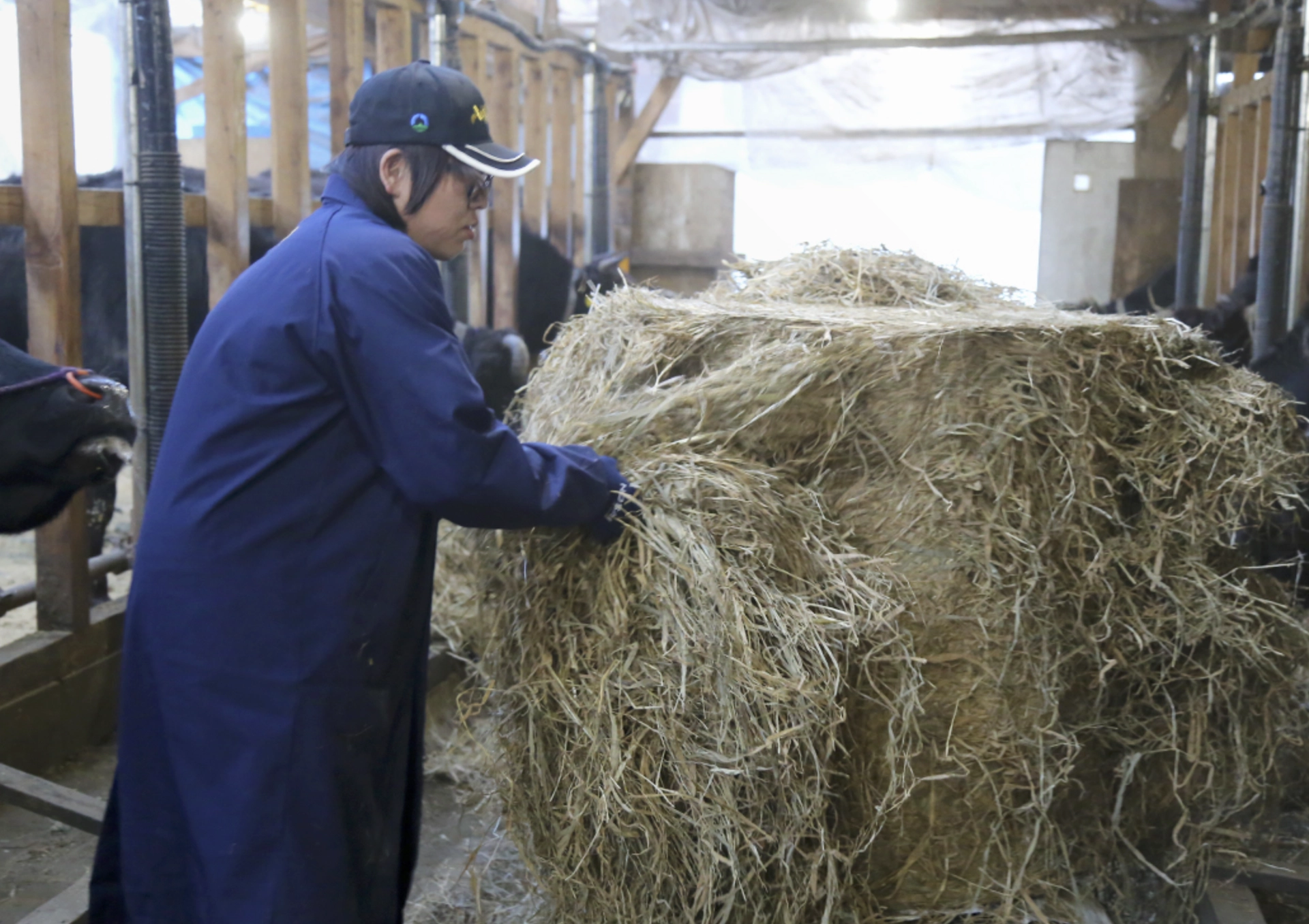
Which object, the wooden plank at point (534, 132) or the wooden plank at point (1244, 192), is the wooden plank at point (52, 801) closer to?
the wooden plank at point (534, 132)

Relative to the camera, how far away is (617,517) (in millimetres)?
2182

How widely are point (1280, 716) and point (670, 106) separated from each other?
22.6 ft

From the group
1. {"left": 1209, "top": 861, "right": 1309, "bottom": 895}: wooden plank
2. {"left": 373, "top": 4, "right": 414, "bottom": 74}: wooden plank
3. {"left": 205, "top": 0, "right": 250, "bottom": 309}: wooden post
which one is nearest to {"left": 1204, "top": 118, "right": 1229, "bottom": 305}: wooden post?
{"left": 373, "top": 4, "right": 414, "bottom": 74}: wooden plank

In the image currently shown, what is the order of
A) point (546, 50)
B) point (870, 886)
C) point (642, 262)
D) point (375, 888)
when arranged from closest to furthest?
point (375, 888) < point (870, 886) < point (546, 50) < point (642, 262)

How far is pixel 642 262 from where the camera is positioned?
857 centimetres

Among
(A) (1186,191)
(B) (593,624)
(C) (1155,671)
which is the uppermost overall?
(A) (1186,191)

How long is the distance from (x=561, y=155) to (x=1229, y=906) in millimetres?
6269

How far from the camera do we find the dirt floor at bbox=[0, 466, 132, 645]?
447 cm

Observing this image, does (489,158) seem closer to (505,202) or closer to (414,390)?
(414,390)

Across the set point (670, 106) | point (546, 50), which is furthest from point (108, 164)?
point (670, 106)

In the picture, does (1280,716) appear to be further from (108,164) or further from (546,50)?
(108,164)

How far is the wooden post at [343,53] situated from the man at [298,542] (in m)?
3.09

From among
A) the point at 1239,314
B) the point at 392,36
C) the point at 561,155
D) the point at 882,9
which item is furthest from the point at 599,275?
the point at 1239,314

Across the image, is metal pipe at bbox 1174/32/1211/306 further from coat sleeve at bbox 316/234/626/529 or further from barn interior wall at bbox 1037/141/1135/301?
coat sleeve at bbox 316/234/626/529
